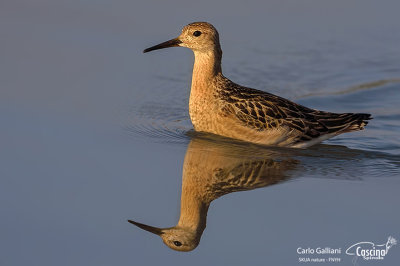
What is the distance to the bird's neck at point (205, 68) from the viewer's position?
14414mm

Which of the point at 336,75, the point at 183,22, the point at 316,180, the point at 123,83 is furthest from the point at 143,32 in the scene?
the point at 316,180

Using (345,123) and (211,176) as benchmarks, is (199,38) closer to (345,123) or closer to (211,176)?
(345,123)

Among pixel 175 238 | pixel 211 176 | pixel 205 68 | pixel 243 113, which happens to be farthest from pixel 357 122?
pixel 175 238

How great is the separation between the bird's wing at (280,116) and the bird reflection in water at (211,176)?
1.74 ft

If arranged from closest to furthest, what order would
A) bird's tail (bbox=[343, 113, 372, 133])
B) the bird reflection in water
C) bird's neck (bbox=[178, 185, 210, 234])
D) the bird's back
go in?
the bird reflection in water, bird's neck (bbox=[178, 185, 210, 234]), the bird's back, bird's tail (bbox=[343, 113, 372, 133])

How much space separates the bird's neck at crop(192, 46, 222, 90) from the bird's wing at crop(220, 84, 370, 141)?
0.37m

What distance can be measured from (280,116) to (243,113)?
627mm

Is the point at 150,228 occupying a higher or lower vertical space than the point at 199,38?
lower

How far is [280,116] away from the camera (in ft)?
46.6

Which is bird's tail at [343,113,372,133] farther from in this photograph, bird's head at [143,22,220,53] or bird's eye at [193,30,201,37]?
bird's eye at [193,30,201,37]

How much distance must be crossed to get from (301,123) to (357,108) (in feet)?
8.86

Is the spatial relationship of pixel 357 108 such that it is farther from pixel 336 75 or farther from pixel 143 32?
pixel 143 32

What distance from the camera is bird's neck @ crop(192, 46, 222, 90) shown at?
14.4 meters

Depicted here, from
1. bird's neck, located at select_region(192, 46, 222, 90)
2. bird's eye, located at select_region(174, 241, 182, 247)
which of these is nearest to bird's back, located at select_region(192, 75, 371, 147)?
bird's neck, located at select_region(192, 46, 222, 90)
